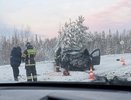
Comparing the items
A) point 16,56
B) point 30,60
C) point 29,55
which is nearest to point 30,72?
point 30,60

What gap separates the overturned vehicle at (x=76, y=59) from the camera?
13191mm

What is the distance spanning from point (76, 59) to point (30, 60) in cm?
201

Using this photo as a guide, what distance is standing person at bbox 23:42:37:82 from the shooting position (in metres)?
12.8

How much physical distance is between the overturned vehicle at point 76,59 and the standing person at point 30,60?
720mm

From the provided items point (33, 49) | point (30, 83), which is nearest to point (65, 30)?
point (33, 49)

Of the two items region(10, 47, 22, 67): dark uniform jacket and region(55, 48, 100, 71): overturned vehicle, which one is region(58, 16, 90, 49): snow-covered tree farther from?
region(10, 47, 22, 67): dark uniform jacket

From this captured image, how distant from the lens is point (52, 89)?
2158 millimetres

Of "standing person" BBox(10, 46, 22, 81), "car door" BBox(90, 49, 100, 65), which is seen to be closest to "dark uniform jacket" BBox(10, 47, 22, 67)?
"standing person" BBox(10, 46, 22, 81)

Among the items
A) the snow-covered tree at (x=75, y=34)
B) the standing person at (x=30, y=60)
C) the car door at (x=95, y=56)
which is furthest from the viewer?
the car door at (x=95, y=56)

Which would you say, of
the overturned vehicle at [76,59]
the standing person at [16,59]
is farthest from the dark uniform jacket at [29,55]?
the overturned vehicle at [76,59]

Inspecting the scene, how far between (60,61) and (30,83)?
1188 cm

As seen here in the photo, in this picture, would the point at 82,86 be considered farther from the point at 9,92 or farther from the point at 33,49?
the point at 33,49

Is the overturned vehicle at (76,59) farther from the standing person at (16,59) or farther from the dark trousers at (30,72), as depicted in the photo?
the standing person at (16,59)

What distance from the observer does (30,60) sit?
508 inches
